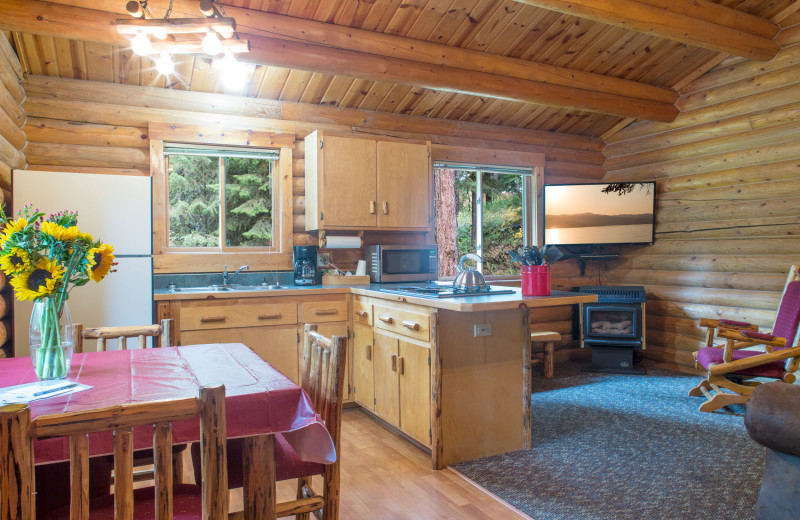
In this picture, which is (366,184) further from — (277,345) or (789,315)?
(789,315)

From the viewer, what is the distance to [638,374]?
5.12 metres

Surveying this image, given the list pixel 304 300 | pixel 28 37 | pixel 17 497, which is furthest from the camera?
pixel 304 300

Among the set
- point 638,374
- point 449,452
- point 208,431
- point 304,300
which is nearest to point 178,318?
point 304,300

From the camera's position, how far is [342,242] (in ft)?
14.6

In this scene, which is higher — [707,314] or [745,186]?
[745,186]

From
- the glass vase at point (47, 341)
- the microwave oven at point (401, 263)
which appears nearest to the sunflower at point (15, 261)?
the glass vase at point (47, 341)

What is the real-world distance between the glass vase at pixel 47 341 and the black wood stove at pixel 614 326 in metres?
4.47

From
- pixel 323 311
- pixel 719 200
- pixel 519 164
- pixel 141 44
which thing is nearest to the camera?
pixel 141 44

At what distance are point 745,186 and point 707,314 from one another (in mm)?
1221

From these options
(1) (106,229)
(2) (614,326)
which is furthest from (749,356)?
(1) (106,229)

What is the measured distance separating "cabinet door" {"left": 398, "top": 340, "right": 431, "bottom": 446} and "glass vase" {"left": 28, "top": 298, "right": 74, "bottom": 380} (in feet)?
5.90

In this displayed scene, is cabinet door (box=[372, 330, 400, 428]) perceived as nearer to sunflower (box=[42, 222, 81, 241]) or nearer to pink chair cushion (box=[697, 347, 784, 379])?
sunflower (box=[42, 222, 81, 241])

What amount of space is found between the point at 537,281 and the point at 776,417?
141 centimetres

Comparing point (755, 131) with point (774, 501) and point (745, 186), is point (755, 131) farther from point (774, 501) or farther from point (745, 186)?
point (774, 501)
